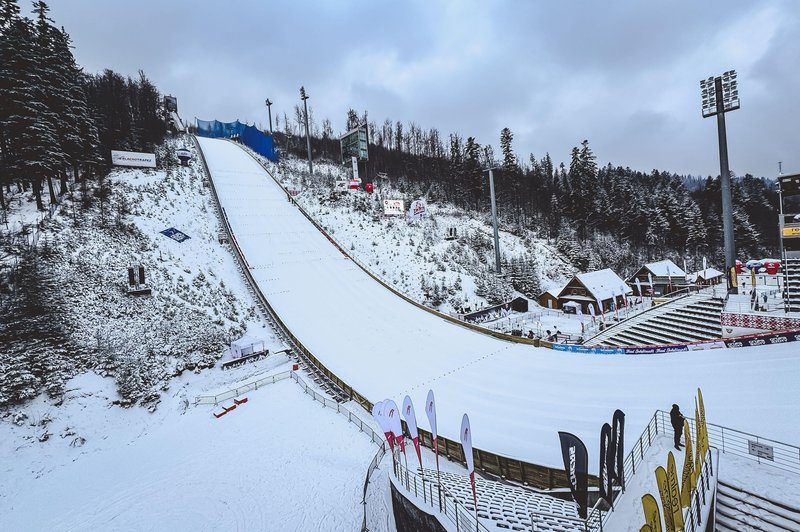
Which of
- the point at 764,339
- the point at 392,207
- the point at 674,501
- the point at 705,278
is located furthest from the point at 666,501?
the point at 705,278

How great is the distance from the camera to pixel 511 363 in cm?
1677

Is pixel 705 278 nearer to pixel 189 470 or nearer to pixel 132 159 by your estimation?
pixel 189 470

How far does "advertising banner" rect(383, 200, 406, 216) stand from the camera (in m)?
40.5

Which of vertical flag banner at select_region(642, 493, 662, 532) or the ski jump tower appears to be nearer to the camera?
vertical flag banner at select_region(642, 493, 662, 532)

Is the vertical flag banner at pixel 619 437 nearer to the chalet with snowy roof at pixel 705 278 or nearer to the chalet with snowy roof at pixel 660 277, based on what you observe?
the chalet with snowy roof at pixel 660 277

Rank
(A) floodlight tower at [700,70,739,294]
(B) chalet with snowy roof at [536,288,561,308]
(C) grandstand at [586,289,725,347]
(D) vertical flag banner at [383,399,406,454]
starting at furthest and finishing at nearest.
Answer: (B) chalet with snowy roof at [536,288,561,308]
(A) floodlight tower at [700,70,739,294]
(C) grandstand at [586,289,725,347]
(D) vertical flag banner at [383,399,406,454]

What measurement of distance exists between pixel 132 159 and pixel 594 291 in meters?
44.6

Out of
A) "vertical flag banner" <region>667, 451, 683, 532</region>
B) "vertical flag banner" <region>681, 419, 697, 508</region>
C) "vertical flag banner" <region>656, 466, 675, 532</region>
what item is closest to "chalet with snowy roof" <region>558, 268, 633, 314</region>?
"vertical flag banner" <region>681, 419, 697, 508</region>

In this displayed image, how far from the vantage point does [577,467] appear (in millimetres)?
6219

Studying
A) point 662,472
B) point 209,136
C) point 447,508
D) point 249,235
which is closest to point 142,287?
point 249,235

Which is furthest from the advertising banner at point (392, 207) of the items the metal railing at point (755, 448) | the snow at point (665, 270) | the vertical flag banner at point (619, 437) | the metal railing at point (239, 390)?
Result: the vertical flag banner at point (619, 437)

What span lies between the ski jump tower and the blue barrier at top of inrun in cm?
5481

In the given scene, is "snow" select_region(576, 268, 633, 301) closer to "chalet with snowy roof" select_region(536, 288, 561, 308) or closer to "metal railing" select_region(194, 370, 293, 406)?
"chalet with snowy roof" select_region(536, 288, 561, 308)

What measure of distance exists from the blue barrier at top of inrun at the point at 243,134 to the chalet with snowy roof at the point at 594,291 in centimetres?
4523
